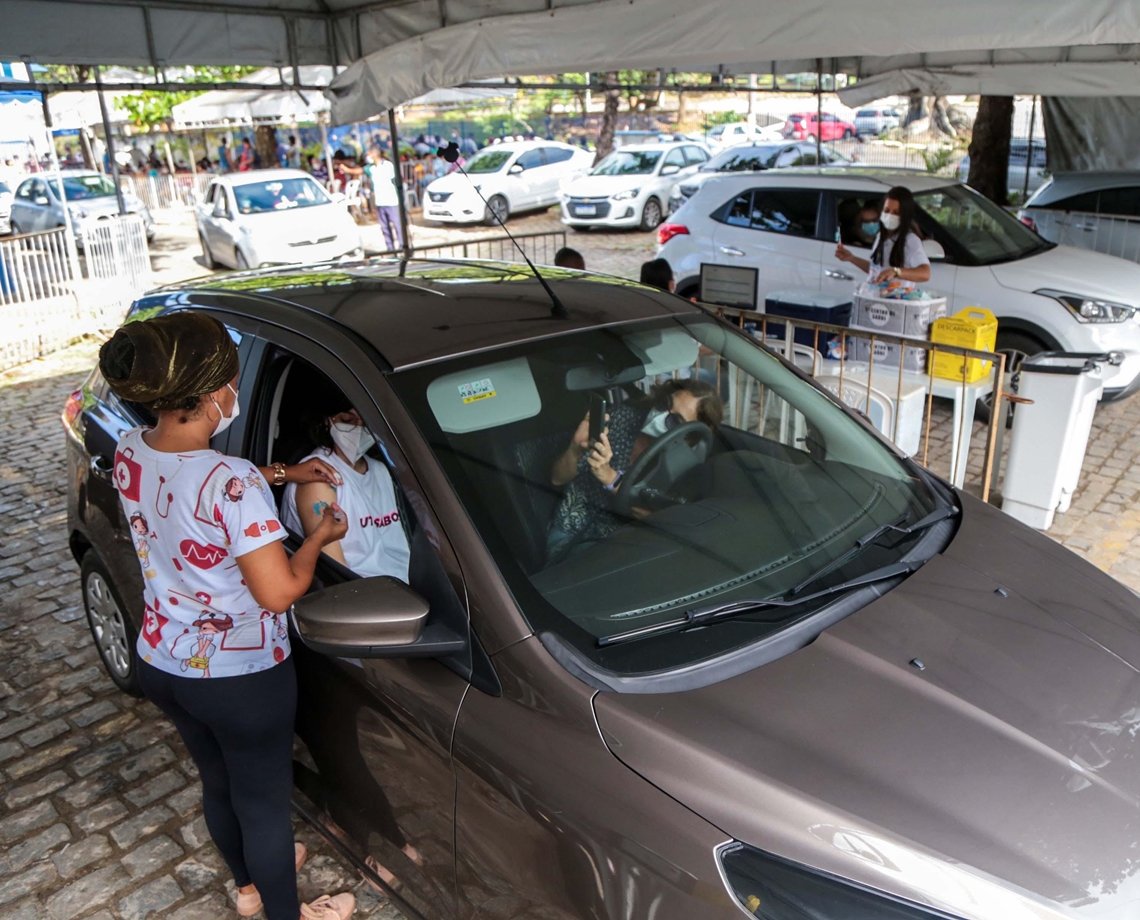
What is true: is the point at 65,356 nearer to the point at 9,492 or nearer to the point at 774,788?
the point at 9,492

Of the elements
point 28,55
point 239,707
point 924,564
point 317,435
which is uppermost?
point 28,55

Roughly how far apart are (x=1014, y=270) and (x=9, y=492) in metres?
7.45

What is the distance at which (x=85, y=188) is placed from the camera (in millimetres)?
19172

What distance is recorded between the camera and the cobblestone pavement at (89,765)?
9.87 ft

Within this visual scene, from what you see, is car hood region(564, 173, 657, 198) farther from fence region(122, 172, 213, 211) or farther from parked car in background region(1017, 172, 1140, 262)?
fence region(122, 172, 213, 211)

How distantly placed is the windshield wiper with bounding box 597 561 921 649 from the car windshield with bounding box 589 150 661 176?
59.1 feet

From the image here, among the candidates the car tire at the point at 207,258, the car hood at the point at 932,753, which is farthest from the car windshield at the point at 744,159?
the car hood at the point at 932,753

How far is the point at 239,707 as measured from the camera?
2.33 meters

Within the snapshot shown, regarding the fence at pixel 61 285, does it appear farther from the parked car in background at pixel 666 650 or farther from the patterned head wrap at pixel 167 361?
the patterned head wrap at pixel 167 361

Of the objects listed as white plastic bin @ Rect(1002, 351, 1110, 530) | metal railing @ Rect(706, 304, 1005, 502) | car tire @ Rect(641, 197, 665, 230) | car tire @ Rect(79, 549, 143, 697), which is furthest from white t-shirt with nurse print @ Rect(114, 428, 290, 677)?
car tire @ Rect(641, 197, 665, 230)

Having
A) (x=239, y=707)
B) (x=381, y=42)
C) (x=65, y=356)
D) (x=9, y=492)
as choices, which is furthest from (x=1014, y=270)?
(x=65, y=356)

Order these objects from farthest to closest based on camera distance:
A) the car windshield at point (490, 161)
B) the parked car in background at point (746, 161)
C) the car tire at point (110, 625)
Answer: the car windshield at point (490, 161) < the parked car in background at point (746, 161) < the car tire at point (110, 625)

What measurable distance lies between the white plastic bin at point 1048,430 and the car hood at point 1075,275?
197 cm

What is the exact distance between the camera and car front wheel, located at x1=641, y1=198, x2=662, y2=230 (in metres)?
19.0
